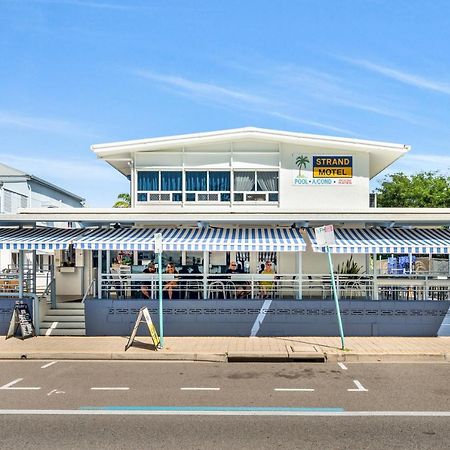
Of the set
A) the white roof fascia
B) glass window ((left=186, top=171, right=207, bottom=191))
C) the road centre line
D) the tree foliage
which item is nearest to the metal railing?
glass window ((left=186, top=171, right=207, bottom=191))

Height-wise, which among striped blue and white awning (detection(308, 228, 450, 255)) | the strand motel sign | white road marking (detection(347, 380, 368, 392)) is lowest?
white road marking (detection(347, 380, 368, 392))

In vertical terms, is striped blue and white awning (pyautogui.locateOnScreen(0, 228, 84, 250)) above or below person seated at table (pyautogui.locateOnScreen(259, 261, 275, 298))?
above

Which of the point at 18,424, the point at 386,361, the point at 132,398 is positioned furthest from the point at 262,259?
the point at 18,424

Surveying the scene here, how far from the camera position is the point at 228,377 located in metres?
10.4

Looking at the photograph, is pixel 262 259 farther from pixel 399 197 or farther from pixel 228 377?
pixel 399 197

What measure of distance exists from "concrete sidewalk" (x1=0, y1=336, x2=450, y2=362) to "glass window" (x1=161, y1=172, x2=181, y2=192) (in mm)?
6496

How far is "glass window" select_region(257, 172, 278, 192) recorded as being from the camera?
62.7 ft

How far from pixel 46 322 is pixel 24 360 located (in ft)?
9.82

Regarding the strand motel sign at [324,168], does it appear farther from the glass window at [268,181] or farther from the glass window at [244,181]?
the glass window at [244,181]

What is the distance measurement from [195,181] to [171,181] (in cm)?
86

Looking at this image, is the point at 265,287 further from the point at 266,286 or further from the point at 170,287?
the point at 170,287

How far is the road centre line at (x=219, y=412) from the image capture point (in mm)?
7795

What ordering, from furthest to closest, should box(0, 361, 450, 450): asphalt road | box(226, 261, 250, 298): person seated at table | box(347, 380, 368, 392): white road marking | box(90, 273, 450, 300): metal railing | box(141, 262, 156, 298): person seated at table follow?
1. box(141, 262, 156, 298): person seated at table
2. box(226, 261, 250, 298): person seated at table
3. box(90, 273, 450, 300): metal railing
4. box(347, 380, 368, 392): white road marking
5. box(0, 361, 450, 450): asphalt road

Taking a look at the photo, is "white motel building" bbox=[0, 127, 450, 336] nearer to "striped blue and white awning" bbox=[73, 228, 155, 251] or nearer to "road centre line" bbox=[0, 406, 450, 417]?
"striped blue and white awning" bbox=[73, 228, 155, 251]
